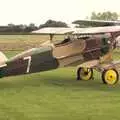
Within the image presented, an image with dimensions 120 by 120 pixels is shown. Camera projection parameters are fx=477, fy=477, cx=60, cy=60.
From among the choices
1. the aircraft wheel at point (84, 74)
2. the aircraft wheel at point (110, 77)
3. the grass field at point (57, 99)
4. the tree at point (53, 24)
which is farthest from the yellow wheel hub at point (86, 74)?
the tree at point (53, 24)

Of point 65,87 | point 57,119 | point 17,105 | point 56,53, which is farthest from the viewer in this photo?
point 56,53

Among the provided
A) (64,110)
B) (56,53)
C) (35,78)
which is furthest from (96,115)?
(35,78)

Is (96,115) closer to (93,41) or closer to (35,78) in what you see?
(93,41)

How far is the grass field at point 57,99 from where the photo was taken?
10820 millimetres

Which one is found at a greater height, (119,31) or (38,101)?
(119,31)

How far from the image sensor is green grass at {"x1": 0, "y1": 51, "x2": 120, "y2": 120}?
10.8m

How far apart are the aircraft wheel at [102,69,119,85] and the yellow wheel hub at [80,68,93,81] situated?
1.53 meters

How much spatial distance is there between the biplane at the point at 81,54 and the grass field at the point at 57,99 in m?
0.62

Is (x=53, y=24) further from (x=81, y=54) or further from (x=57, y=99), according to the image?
(x=57, y=99)

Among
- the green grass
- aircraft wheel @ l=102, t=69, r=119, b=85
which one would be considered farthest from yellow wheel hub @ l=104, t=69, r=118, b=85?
the green grass

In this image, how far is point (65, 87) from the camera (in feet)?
52.1

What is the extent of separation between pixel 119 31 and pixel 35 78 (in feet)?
13.2

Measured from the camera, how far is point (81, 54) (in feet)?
57.3

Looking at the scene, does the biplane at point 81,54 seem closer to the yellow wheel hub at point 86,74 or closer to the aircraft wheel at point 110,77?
the aircraft wheel at point 110,77
